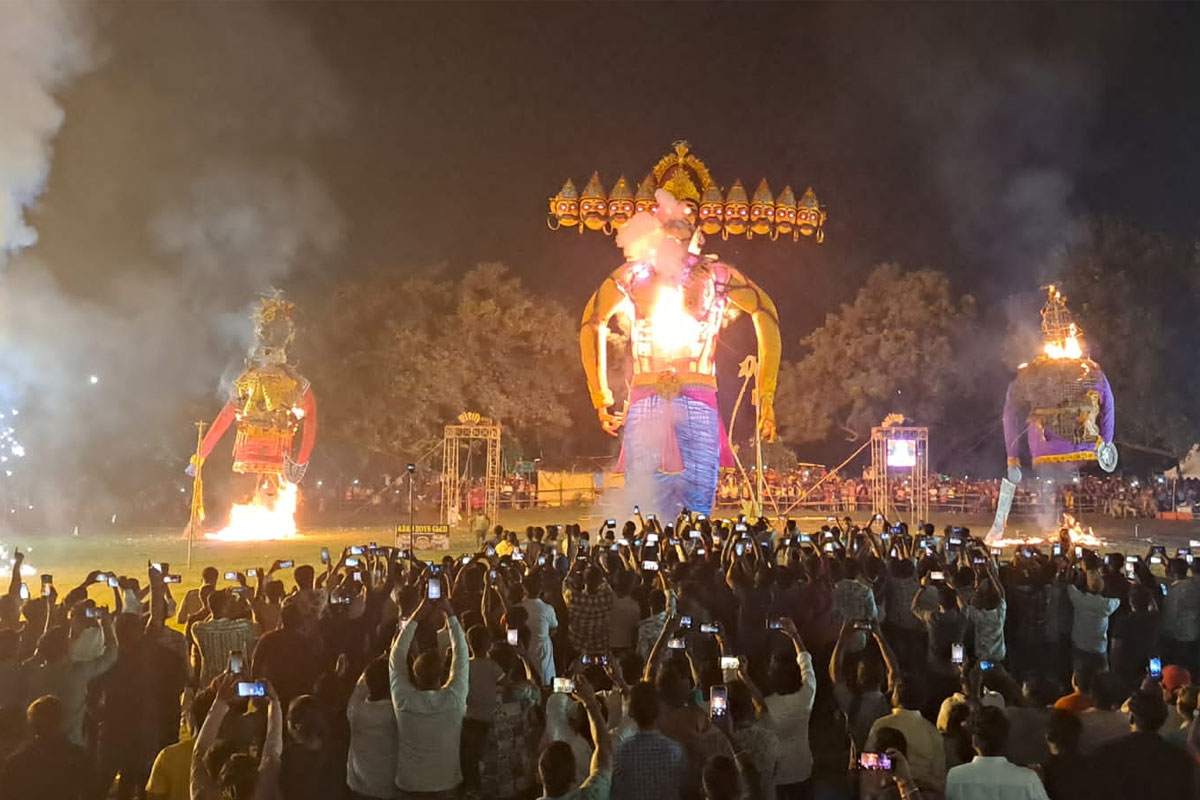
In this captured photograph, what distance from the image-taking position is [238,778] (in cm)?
404

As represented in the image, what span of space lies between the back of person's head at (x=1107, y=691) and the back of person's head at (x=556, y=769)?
3.10m

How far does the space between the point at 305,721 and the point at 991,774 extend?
322cm

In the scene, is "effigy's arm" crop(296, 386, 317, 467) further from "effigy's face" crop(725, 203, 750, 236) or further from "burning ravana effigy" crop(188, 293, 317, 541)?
"effigy's face" crop(725, 203, 750, 236)

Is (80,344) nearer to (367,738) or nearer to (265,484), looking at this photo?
(265,484)

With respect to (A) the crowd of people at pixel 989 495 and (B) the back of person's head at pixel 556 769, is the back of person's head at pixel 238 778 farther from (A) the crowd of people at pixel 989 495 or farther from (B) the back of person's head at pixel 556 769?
(A) the crowd of people at pixel 989 495

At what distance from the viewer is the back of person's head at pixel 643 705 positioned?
4.58 metres

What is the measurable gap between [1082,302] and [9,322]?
1293 inches

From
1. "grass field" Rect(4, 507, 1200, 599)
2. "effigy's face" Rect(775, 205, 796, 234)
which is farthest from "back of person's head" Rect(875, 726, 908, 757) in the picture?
"effigy's face" Rect(775, 205, 796, 234)

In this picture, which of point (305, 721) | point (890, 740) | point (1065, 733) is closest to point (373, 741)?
point (305, 721)

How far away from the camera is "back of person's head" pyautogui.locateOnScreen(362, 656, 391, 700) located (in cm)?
552

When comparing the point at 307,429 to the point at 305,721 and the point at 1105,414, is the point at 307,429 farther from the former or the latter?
the point at 305,721

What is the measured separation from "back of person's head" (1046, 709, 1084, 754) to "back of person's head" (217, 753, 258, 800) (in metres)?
3.76

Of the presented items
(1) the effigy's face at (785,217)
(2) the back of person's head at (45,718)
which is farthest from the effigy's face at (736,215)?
(2) the back of person's head at (45,718)

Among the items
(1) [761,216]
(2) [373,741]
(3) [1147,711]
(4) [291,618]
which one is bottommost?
(2) [373,741]
